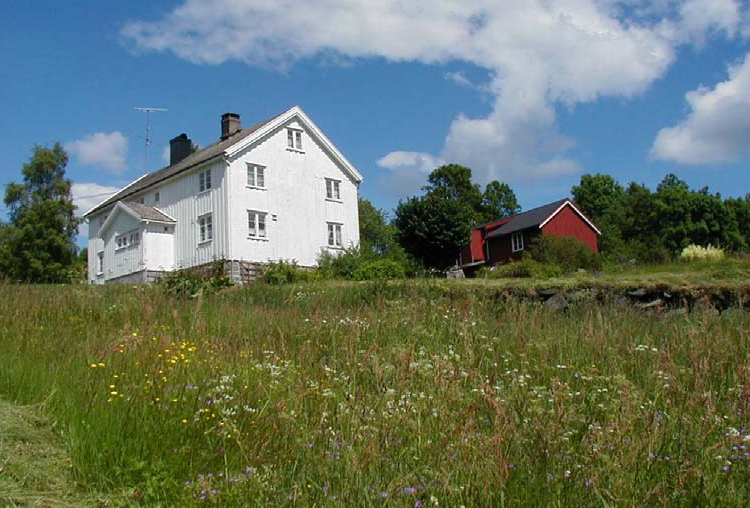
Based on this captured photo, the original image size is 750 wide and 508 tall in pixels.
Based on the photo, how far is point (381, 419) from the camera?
179 inches

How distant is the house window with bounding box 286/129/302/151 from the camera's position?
34562 mm

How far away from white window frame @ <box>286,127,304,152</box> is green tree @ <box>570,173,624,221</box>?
173ft

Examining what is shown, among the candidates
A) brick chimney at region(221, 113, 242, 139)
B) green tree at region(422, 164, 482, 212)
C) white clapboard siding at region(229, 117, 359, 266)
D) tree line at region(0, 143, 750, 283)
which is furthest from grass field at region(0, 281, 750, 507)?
green tree at region(422, 164, 482, 212)

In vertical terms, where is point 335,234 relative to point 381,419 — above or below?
above

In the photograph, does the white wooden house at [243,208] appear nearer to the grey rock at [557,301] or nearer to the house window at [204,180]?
the house window at [204,180]

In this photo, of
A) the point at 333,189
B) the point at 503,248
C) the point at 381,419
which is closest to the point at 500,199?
the point at 503,248

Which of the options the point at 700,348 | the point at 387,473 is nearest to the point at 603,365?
the point at 700,348

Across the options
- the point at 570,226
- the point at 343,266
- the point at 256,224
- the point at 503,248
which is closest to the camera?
the point at 343,266

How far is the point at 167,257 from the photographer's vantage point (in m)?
34.8

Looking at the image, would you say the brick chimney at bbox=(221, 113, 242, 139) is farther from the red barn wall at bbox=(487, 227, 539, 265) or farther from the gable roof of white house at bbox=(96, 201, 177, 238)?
the red barn wall at bbox=(487, 227, 539, 265)

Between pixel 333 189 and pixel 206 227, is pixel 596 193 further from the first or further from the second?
pixel 206 227

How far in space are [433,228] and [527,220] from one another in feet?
28.3

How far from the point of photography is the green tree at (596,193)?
80.0 m

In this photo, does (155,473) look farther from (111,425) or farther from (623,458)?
(623,458)
